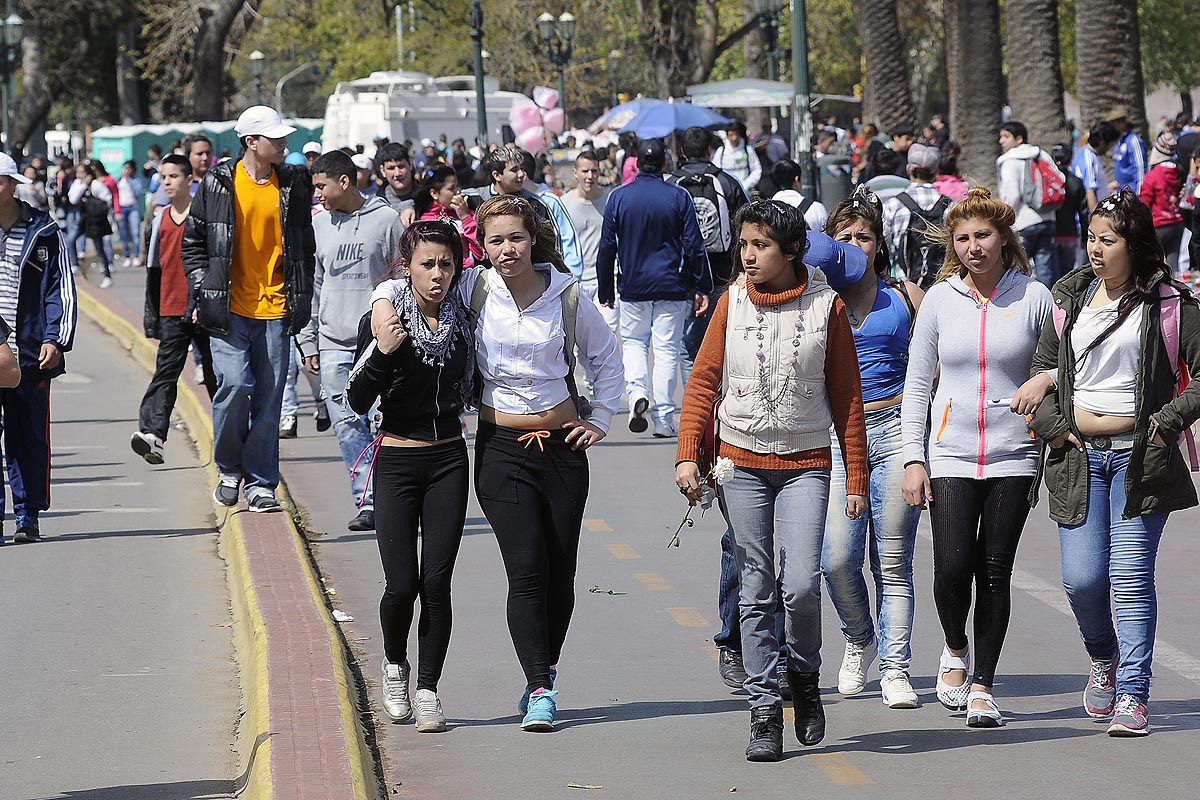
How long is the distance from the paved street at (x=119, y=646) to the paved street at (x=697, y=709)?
0.57 m

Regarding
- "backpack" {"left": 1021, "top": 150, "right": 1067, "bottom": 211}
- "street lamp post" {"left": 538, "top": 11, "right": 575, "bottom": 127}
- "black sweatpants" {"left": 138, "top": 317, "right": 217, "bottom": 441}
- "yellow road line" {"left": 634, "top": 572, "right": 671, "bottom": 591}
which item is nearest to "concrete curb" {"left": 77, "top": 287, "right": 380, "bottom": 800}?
"black sweatpants" {"left": 138, "top": 317, "right": 217, "bottom": 441}

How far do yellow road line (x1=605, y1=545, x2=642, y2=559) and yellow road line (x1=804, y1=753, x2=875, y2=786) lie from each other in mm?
3367

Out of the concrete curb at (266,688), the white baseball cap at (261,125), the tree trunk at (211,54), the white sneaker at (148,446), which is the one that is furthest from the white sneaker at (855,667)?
the tree trunk at (211,54)

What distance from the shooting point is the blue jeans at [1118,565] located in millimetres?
5840

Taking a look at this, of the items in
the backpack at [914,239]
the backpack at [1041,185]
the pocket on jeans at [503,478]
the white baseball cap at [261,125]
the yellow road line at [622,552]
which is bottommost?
the yellow road line at [622,552]

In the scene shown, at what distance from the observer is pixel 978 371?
593 centimetres

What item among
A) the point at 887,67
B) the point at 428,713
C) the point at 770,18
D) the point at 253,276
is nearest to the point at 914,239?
the point at 253,276

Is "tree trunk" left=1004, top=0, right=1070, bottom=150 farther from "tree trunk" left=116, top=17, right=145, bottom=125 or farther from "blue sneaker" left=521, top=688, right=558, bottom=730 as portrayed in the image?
"tree trunk" left=116, top=17, right=145, bottom=125

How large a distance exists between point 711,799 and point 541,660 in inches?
36.9

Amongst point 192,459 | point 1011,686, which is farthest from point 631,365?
point 1011,686

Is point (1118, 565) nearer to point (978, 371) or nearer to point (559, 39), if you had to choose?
point (978, 371)

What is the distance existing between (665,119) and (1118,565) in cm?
2599

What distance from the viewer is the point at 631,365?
42.6 feet

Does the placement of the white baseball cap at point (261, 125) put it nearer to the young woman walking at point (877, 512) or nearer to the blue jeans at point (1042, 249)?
the young woman walking at point (877, 512)
